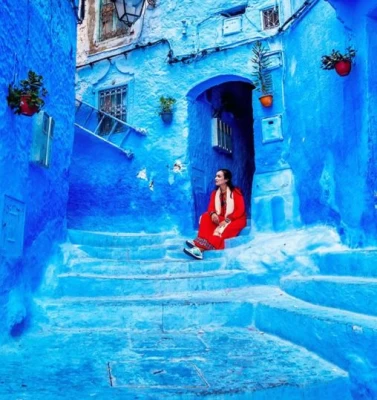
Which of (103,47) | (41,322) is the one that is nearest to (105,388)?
(41,322)

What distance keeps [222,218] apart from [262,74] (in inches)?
109

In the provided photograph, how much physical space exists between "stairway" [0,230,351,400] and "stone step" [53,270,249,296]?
1 cm

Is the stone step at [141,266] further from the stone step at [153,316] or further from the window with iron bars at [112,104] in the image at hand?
the window with iron bars at [112,104]

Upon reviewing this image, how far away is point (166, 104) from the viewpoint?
8359 millimetres

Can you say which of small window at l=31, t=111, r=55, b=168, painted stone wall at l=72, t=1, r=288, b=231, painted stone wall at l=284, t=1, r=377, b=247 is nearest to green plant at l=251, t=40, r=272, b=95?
painted stone wall at l=72, t=1, r=288, b=231

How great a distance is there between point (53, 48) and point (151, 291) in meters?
3.07

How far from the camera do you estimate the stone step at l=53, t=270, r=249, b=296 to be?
4.72 metres

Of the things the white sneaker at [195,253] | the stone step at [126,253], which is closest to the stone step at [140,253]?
the stone step at [126,253]

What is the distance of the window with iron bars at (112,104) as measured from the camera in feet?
29.7

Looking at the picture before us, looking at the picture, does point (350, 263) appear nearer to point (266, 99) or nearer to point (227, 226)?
point (227, 226)

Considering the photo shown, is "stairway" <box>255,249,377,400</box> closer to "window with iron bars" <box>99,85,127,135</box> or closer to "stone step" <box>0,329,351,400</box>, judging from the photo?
"stone step" <box>0,329,351,400</box>

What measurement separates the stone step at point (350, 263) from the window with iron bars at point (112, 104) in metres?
5.77

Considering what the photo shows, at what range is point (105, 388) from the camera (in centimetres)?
244

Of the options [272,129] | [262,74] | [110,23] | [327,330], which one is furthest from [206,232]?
[110,23]
